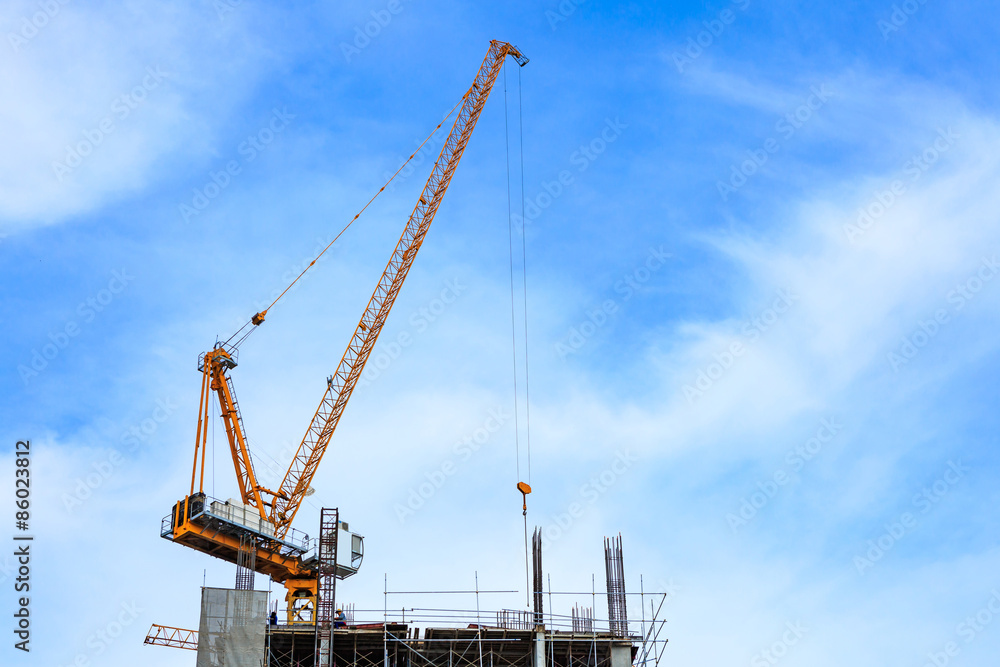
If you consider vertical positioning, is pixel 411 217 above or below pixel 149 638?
above

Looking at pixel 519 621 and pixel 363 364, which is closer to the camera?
pixel 519 621

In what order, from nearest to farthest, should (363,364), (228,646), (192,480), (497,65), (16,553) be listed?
(16,553) < (228,646) < (192,480) < (363,364) < (497,65)

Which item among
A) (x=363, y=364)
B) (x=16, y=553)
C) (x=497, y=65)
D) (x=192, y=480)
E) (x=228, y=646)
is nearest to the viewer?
(x=16, y=553)

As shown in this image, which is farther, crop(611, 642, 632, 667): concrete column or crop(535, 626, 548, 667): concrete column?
crop(611, 642, 632, 667): concrete column

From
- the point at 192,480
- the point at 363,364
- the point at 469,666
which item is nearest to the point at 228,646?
the point at 469,666

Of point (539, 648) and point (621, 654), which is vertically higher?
point (539, 648)

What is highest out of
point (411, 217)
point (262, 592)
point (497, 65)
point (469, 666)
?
point (497, 65)

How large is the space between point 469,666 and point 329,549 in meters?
11.2

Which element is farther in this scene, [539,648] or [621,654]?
[621,654]

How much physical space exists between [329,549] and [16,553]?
17.3 meters

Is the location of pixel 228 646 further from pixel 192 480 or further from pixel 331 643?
pixel 192 480

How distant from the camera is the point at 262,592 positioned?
2399 inches

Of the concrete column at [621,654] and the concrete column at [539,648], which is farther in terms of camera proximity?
the concrete column at [621,654]

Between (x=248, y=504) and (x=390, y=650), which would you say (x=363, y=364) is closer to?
(x=248, y=504)
